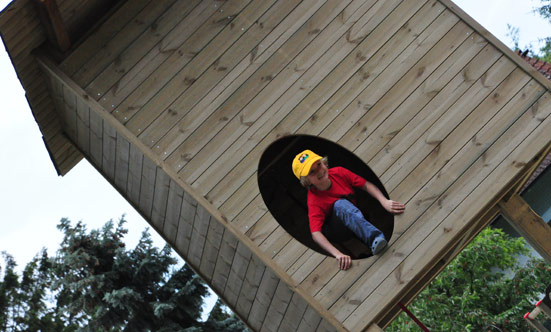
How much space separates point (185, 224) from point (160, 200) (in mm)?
305

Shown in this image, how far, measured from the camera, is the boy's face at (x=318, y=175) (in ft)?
19.4

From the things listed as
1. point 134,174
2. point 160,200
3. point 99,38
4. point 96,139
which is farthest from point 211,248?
point 99,38

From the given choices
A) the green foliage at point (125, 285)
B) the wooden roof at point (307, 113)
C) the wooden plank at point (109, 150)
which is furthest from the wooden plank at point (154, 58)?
the green foliage at point (125, 285)

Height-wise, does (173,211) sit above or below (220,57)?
below

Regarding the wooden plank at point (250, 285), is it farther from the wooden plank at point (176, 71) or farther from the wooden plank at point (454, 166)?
the wooden plank at point (176, 71)

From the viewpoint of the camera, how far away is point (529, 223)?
237 inches

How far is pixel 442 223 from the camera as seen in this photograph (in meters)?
5.52

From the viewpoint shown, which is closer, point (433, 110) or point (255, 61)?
point (433, 110)

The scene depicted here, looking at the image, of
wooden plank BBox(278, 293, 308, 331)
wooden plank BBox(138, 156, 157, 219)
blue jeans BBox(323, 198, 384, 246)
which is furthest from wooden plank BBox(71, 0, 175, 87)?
wooden plank BBox(278, 293, 308, 331)

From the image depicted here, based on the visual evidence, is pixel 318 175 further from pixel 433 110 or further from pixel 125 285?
pixel 125 285

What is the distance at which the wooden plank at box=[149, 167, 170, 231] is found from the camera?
626 cm

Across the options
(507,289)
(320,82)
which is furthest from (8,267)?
(320,82)

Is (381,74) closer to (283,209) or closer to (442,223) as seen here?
(442,223)

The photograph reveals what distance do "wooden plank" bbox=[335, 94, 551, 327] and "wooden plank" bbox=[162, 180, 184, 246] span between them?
163 cm
